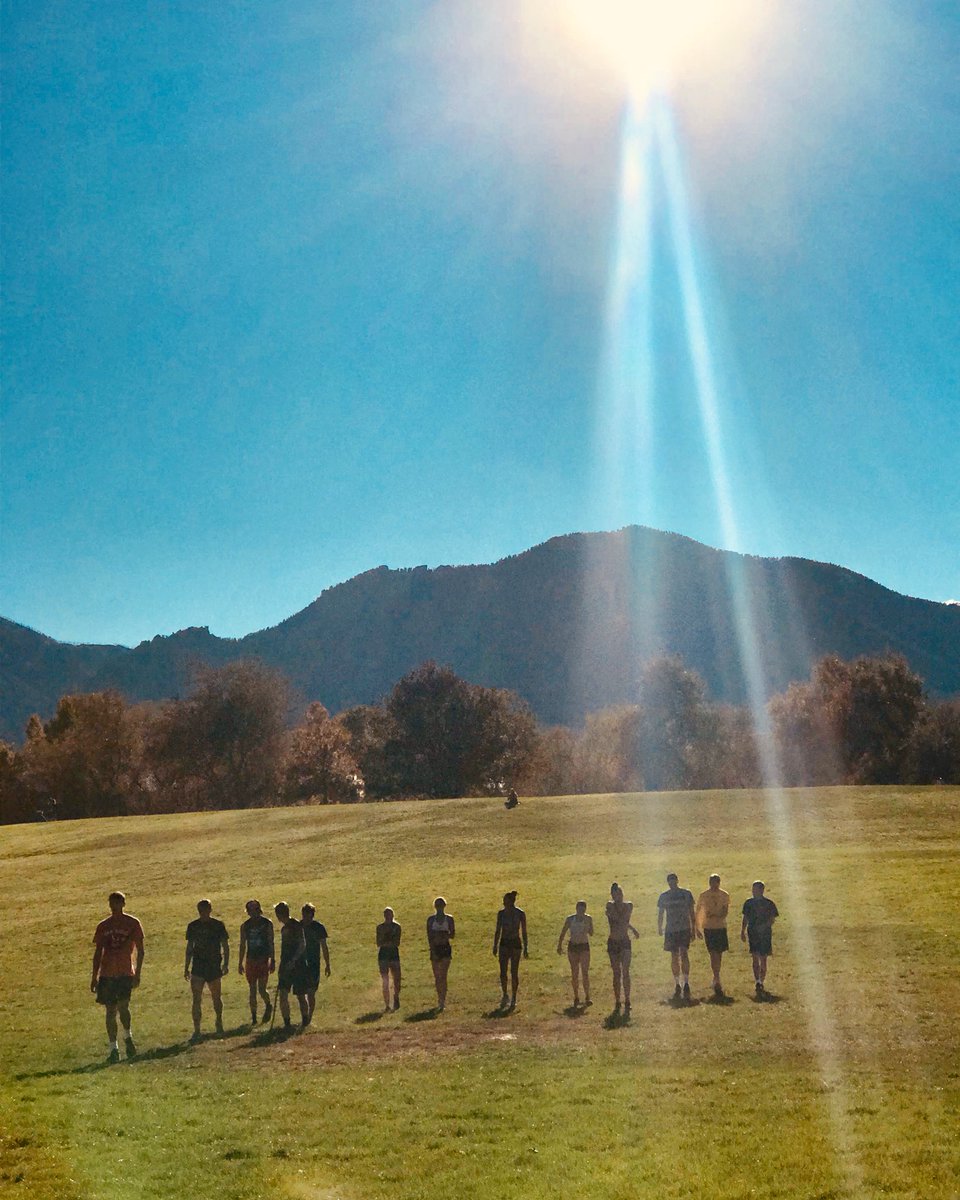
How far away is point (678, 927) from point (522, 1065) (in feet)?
18.1

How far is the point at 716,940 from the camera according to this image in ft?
67.8

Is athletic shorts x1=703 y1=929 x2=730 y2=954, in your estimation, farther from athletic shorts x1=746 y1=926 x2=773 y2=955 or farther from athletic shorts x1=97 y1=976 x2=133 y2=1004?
athletic shorts x1=97 y1=976 x2=133 y2=1004

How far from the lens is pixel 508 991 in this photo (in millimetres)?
21859

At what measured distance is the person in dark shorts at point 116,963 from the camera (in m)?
17.5

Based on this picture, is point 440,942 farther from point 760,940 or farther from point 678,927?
point 760,940

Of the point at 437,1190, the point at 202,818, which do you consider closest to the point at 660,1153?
the point at 437,1190

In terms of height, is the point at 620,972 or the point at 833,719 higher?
the point at 833,719

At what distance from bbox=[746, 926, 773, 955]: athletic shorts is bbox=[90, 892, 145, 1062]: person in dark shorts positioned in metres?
12.4

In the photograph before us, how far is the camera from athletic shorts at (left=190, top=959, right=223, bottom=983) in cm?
→ 1872

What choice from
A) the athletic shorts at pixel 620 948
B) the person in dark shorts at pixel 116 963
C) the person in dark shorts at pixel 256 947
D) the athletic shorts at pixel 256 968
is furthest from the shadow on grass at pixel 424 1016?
the person in dark shorts at pixel 116 963

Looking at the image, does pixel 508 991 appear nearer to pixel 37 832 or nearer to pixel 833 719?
pixel 37 832

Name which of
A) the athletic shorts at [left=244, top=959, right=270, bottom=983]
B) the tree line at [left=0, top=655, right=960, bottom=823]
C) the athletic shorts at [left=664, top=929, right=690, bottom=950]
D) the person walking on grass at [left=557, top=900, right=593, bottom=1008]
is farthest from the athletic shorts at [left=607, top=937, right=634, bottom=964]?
the tree line at [left=0, top=655, right=960, bottom=823]

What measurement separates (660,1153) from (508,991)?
1018 cm

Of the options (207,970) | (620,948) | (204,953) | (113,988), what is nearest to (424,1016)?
(620,948)
